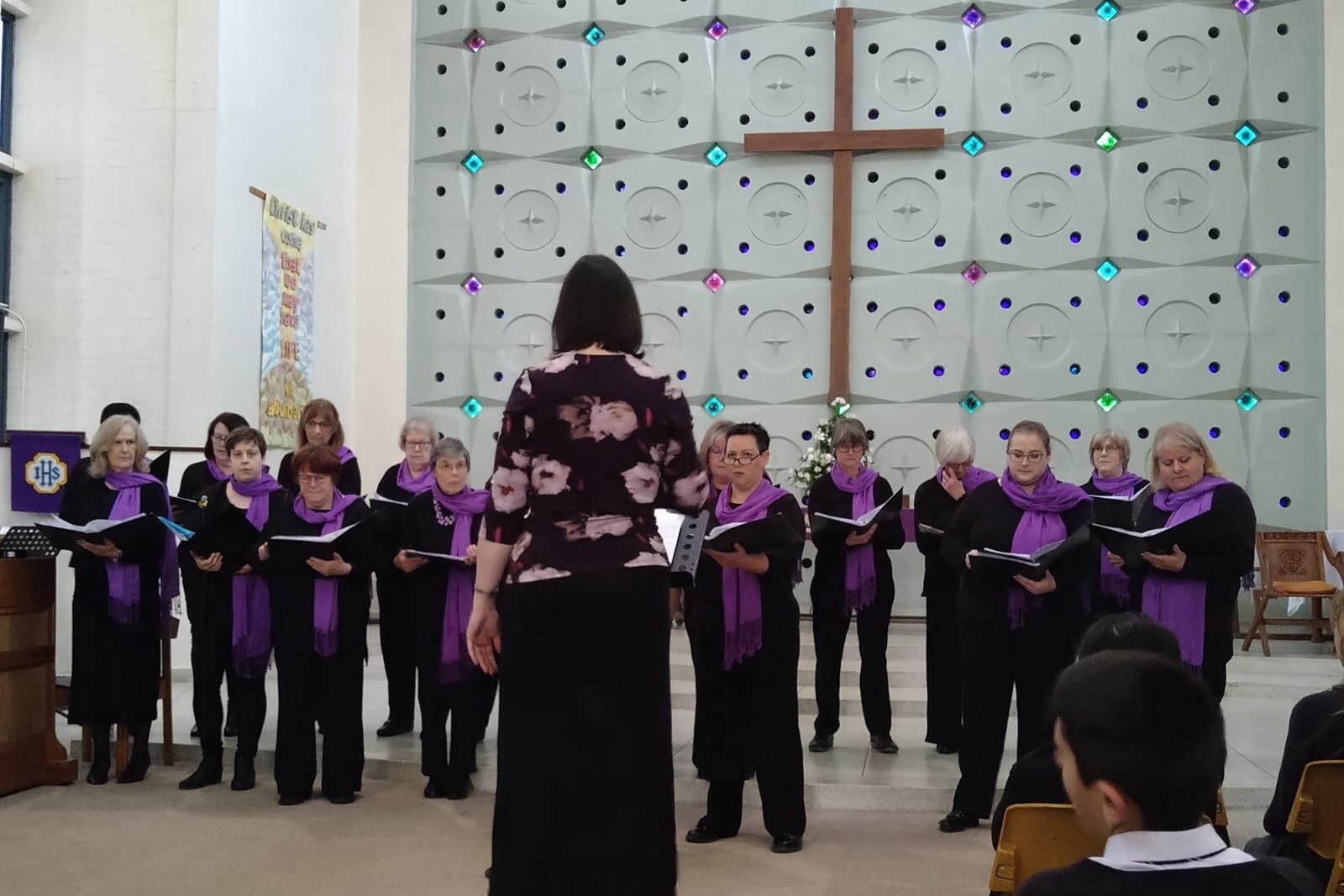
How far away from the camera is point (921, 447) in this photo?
895 cm

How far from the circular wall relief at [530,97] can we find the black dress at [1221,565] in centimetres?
646

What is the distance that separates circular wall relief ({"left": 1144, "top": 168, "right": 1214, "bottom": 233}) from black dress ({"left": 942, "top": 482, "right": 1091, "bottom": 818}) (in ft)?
16.6

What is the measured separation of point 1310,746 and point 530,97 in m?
8.12

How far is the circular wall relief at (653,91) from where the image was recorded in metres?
9.32

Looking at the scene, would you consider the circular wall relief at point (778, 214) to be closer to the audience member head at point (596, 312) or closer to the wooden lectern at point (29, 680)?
the wooden lectern at point (29, 680)

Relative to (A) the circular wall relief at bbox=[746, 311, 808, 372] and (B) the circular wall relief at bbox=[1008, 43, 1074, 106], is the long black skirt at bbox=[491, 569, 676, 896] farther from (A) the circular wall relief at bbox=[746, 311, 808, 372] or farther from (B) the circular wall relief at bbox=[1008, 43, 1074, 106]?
(B) the circular wall relief at bbox=[1008, 43, 1074, 106]

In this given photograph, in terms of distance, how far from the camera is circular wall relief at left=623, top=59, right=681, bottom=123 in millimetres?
9320

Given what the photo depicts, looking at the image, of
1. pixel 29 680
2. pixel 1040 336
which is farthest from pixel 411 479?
pixel 1040 336

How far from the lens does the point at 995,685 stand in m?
4.30

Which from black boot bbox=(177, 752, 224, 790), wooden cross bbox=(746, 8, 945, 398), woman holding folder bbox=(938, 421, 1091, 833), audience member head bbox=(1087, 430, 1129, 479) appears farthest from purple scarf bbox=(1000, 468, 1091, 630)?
wooden cross bbox=(746, 8, 945, 398)

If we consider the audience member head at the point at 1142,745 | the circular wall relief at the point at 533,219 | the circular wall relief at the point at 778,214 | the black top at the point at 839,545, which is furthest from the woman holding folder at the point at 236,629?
the circular wall relief at the point at 778,214

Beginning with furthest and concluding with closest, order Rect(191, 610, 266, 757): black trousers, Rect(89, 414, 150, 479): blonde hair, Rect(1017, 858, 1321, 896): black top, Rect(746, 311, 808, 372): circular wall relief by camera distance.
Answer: Rect(746, 311, 808, 372): circular wall relief, Rect(89, 414, 150, 479): blonde hair, Rect(191, 610, 266, 757): black trousers, Rect(1017, 858, 1321, 896): black top

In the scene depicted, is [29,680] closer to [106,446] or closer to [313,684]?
[106,446]

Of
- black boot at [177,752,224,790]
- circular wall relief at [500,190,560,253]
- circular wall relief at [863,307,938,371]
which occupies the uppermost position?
circular wall relief at [500,190,560,253]
